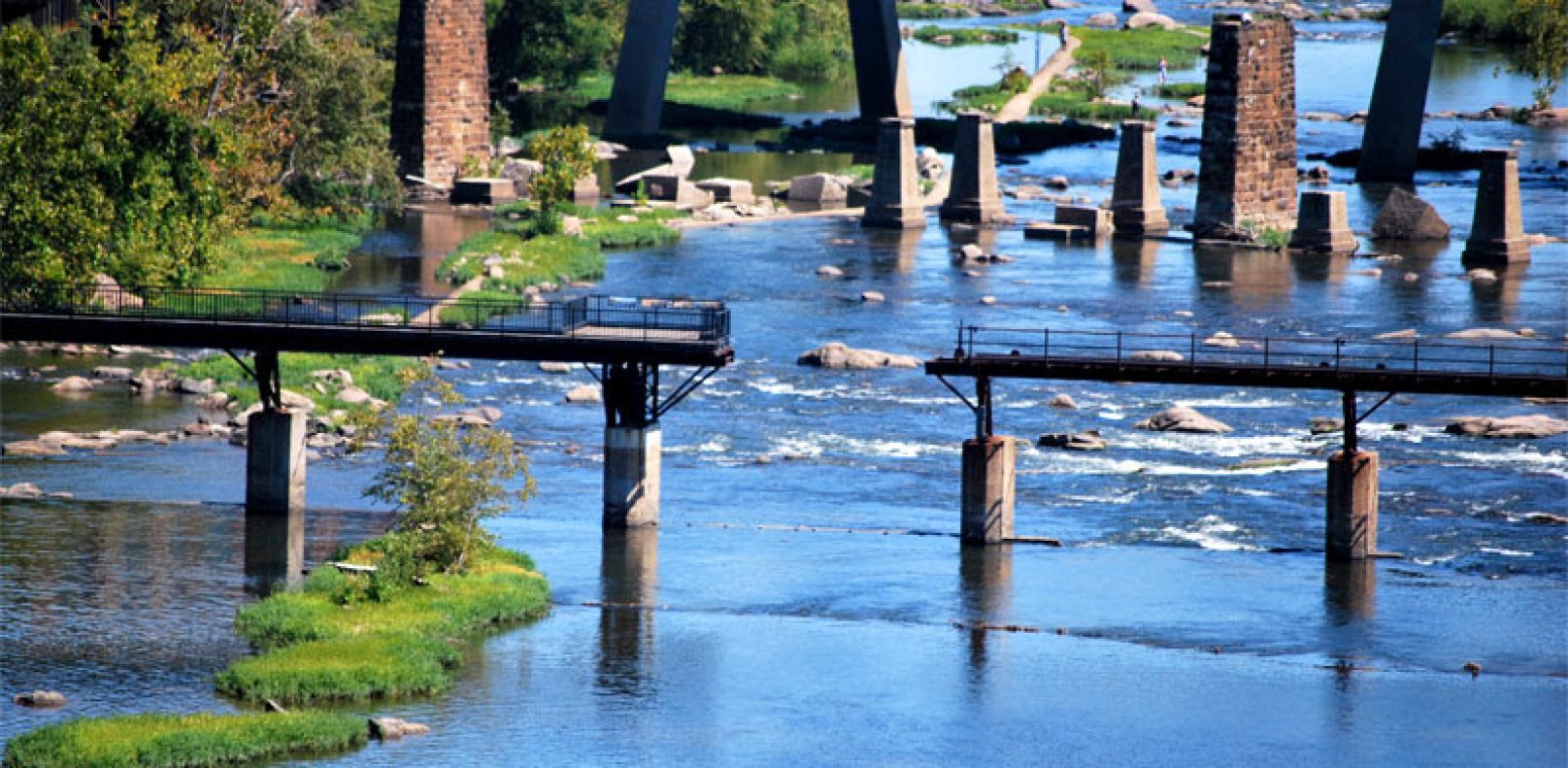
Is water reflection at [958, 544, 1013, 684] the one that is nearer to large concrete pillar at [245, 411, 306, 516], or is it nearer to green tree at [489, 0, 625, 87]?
large concrete pillar at [245, 411, 306, 516]

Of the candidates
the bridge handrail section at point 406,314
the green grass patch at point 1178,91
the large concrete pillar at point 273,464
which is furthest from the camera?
the green grass patch at point 1178,91

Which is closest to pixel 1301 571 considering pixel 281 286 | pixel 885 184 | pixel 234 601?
pixel 234 601

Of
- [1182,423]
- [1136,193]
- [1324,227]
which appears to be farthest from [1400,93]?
[1182,423]

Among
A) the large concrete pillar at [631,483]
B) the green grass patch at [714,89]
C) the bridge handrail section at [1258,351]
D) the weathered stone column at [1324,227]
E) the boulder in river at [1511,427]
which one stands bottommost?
the large concrete pillar at [631,483]

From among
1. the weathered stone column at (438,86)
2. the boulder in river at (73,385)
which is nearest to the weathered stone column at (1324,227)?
the weathered stone column at (438,86)

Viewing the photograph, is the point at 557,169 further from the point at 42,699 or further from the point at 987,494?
the point at 42,699

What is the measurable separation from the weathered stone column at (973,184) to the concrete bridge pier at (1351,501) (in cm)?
5968

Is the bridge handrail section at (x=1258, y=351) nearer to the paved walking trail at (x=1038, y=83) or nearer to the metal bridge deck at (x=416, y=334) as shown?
the metal bridge deck at (x=416, y=334)

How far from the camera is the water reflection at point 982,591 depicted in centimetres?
5347

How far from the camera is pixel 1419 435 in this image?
7406 centimetres

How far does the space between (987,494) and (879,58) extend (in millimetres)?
90824

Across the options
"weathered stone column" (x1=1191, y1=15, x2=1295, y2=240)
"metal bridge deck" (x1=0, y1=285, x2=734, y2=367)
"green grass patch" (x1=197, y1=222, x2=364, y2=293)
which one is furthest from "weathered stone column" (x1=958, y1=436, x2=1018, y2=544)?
"weathered stone column" (x1=1191, y1=15, x2=1295, y2=240)

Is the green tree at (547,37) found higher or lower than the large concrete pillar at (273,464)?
higher

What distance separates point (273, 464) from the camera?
6266 cm
